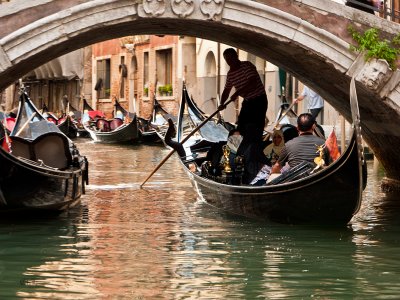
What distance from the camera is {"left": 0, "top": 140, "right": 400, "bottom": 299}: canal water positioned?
13.8ft

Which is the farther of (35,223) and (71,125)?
(71,125)

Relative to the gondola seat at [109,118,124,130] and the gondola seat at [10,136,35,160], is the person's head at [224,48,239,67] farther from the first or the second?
the gondola seat at [109,118,124,130]

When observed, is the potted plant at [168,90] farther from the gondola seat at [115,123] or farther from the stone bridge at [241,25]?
the stone bridge at [241,25]

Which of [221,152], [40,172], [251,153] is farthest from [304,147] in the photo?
[221,152]

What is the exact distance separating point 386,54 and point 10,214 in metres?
1.95

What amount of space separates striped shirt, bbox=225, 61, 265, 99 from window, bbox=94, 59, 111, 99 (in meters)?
15.2

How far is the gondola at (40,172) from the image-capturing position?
5965 mm

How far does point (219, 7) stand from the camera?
18.7 ft

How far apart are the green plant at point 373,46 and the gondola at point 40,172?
60.0 inches

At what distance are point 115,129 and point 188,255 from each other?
11.1 metres

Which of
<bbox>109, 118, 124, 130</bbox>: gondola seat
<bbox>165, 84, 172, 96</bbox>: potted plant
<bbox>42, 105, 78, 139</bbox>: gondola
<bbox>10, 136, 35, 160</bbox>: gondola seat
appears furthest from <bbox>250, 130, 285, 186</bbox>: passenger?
<bbox>165, 84, 172, 96</bbox>: potted plant

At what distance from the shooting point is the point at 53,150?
21.5 feet

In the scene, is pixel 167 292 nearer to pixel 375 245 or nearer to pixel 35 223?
pixel 375 245

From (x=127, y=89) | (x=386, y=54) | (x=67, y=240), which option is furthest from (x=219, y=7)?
(x=127, y=89)
